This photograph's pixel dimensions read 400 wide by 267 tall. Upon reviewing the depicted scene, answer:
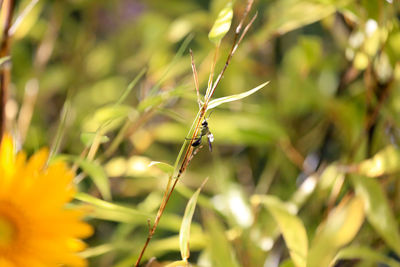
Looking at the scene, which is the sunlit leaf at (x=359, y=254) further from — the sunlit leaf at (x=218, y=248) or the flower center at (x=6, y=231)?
the flower center at (x=6, y=231)

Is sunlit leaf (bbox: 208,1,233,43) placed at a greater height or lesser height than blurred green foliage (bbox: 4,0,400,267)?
greater

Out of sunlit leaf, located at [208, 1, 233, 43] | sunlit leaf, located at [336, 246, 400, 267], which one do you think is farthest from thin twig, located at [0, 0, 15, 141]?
sunlit leaf, located at [336, 246, 400, 267]

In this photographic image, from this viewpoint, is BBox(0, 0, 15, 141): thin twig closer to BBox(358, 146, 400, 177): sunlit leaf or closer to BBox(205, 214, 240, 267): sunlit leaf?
BBox(205, 214, 240, 267): sunlit leaf

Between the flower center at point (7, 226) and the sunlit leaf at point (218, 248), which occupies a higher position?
the flower center at point (7, 226)

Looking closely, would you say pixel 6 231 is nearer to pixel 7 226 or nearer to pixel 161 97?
pixel 7 226

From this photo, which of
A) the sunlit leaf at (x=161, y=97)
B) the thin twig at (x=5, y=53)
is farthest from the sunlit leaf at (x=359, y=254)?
the thin twig at (x=5, y=53)

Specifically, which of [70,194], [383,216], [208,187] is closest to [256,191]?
[208,187]
